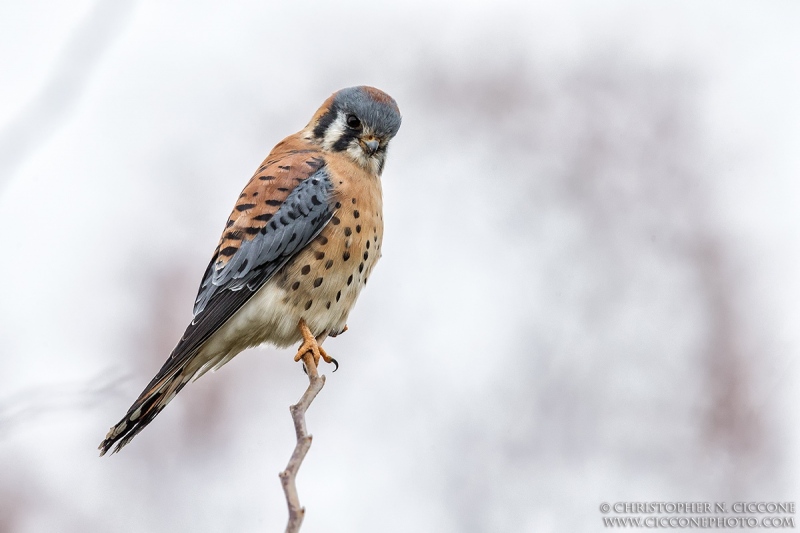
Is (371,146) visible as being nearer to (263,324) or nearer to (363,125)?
(363,125)

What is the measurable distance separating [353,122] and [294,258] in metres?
0.69

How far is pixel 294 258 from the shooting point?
367 cm

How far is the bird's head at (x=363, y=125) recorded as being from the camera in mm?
3896

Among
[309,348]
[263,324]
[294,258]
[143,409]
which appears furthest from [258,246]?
[143,409]

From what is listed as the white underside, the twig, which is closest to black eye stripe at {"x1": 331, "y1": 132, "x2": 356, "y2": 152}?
the white underside

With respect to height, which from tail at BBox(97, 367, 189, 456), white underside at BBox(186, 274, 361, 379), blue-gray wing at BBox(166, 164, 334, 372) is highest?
blue-gray wing at BBox(166, 164, 334, 372)

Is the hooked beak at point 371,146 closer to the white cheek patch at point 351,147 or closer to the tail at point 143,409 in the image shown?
the white cheek patch at point 351,147

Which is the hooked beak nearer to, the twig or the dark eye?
the dark eye

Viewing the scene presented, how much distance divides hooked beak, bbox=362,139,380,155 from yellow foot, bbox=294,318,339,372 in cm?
80

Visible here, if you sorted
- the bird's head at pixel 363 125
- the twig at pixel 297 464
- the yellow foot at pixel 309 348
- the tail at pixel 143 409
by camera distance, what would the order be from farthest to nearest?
the bird's head at pixel 363 125 < the yellow foot at pixel 309 348 < the tail at pixel 143 409 < the twig at pixel 297 464

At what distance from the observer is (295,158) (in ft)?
13.1

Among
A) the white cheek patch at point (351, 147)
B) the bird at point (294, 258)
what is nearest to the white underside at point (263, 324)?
the bird at point (294, 258)

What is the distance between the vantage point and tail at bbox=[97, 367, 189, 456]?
3.32 meters

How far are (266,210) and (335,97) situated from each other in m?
0.63
